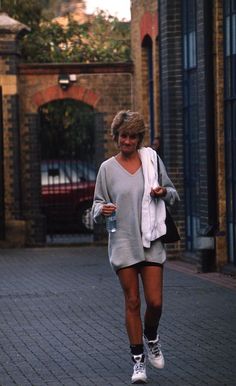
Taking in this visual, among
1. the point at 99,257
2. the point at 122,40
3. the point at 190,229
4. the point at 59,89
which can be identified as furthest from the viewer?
the point at 122,40

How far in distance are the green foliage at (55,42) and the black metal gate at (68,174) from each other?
2.38 metres

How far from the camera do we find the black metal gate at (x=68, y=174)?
27203 millimetres

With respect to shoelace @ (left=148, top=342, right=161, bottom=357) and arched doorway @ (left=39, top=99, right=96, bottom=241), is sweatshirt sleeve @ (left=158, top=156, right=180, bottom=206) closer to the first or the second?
shoelace @ (left=148, top=342, right=161, bottom=357)

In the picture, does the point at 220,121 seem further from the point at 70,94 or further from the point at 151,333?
the point at 151,333

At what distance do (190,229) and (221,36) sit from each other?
3611 mm

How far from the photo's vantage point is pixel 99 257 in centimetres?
2300

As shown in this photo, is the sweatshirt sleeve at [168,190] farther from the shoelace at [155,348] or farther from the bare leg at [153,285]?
the shoelace at [155,348]

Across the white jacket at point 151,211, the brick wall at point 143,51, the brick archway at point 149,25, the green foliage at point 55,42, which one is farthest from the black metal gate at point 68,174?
the white jacket at point 151,211

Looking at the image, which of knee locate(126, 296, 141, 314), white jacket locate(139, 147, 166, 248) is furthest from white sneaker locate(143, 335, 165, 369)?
white jacket locate(139, 147, 166, 248)

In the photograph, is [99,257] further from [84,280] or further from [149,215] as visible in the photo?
[149,215]

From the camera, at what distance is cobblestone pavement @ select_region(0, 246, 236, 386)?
33.3ft

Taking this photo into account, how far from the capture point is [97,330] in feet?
41.8

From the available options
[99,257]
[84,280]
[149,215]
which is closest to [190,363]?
[149,215]

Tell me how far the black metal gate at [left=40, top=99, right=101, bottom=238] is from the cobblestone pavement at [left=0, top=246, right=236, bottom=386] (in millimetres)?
7154
